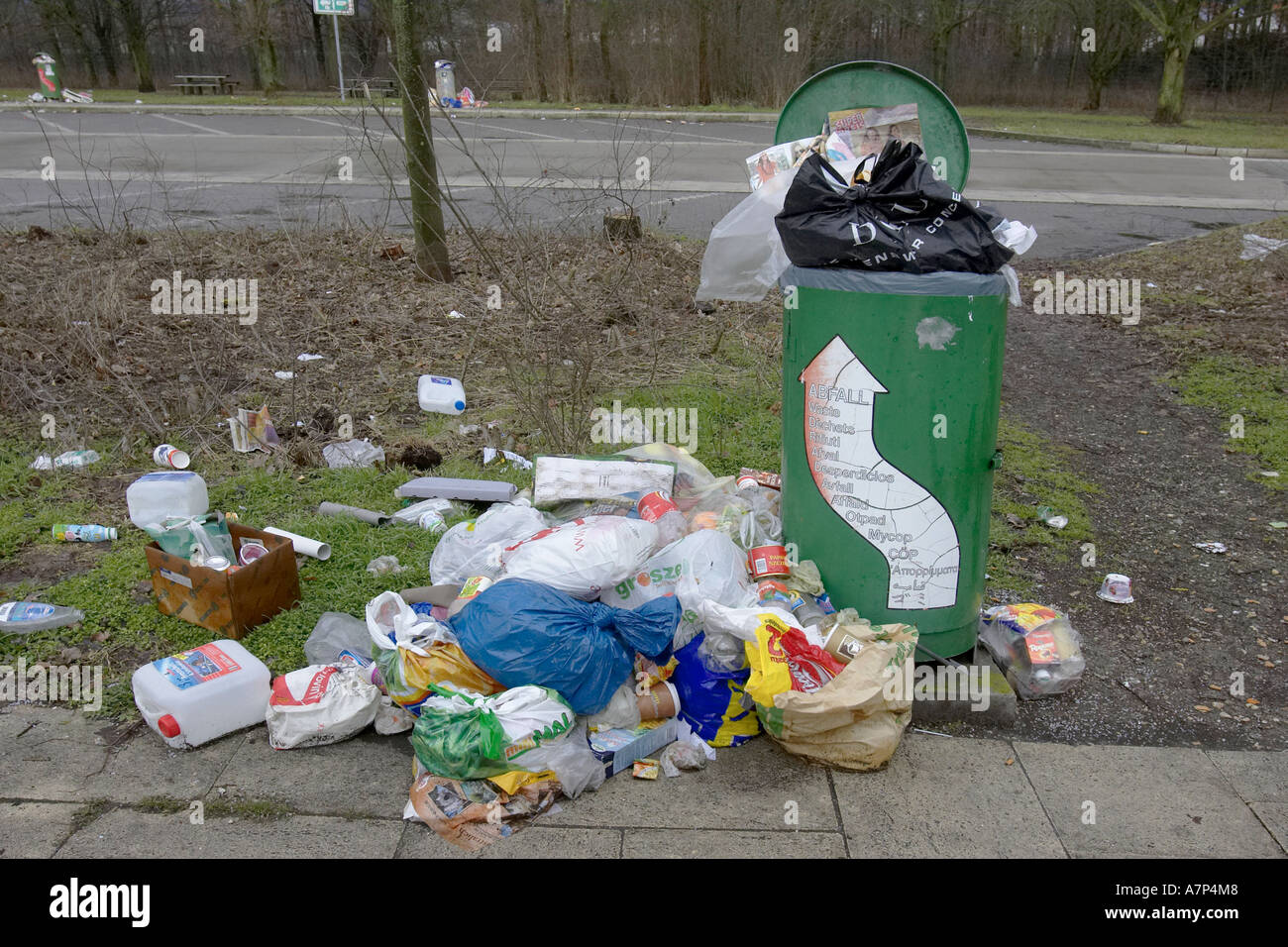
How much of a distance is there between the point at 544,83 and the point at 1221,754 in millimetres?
23991

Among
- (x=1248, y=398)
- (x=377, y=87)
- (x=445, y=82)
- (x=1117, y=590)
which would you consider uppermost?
(x=445, y=82)

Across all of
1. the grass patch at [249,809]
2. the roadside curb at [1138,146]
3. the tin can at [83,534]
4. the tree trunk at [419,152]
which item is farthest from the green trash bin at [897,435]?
the roadside curb at [1138,146]

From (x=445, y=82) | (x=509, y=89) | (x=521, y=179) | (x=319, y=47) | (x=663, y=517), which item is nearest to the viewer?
(x=663, y=517)

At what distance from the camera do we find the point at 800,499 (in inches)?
125

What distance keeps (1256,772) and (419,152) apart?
6174 millimetres

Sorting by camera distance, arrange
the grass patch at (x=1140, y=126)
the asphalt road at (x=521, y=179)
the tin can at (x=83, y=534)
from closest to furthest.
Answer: the tin can at (x=83, y=534), the asphalt road at (x=521, y=179), the grass patch at (x=1140, y=126)

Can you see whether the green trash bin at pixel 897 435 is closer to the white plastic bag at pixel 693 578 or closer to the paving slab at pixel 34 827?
the white plastic bag at pixel 693 578

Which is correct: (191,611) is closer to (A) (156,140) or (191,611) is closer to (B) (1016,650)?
(B) (1016,650)

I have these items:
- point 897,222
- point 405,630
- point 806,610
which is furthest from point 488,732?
point 897,222

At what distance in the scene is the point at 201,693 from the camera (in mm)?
2867

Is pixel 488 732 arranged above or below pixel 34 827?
above

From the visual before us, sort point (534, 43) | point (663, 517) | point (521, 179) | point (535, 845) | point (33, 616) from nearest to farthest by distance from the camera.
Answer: point (535, 845) → point (33, 616) → point (663, 517) → point (521, 179) → point (534, 43)

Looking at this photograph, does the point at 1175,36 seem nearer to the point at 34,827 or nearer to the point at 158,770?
the point at 158,770

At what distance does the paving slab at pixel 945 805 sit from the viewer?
248cm
